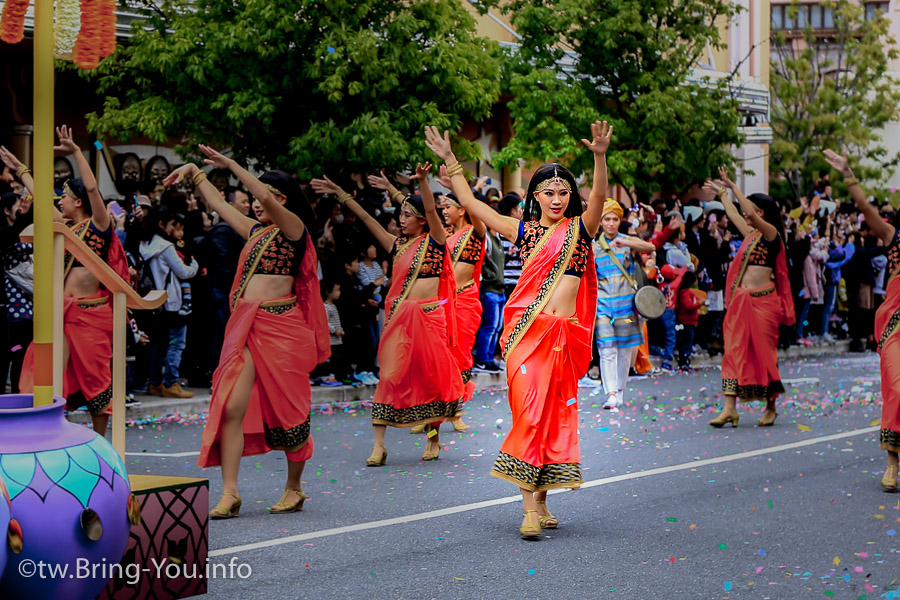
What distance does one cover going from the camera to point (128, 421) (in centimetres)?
1109

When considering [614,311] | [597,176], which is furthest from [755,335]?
[597,176]

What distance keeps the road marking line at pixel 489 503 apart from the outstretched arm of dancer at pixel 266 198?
5.65 feet

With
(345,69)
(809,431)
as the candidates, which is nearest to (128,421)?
(345,69)

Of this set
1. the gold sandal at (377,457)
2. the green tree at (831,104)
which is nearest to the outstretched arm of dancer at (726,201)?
the gold sandal at (377,457)

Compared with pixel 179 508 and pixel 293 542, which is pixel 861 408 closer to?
pixel 293 542

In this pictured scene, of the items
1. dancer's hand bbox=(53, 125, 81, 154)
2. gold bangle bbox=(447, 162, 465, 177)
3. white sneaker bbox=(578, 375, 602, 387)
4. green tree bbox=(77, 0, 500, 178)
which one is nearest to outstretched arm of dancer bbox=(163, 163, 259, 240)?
dancer's hand bbox=(53, 125, 81, 154)

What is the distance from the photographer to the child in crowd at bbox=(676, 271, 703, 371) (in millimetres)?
16125

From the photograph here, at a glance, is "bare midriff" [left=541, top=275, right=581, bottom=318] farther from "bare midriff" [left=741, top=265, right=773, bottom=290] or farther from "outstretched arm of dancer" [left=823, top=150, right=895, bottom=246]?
"bare midriff" [left=741, top=265, right=773, bottom=290]

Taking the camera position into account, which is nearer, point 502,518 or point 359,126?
point 502,518

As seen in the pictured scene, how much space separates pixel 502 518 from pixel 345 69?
6.79m

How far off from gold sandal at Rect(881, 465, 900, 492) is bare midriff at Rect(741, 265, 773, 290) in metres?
3.16

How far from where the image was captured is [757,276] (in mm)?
10977

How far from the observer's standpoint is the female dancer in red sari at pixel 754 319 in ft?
35.7

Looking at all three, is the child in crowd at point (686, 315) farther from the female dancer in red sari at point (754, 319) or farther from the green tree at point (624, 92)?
the female dancer in red sari at point (754, 319)
